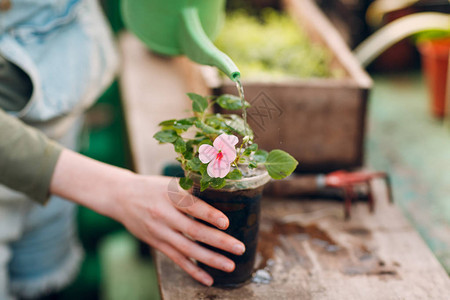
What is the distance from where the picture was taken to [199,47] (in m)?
0.91

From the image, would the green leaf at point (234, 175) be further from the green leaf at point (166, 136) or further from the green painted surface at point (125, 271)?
the green painted surface at point (125, 271)

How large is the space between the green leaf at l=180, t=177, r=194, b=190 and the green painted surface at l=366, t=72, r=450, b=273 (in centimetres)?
62

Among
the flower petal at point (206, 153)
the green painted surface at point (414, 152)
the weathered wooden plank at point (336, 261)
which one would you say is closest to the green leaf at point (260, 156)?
the flower petal at point (206, 153)

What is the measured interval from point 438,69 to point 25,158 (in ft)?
4.45

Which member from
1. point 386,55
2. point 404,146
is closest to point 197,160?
point 404,146

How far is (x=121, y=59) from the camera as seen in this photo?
2.14m

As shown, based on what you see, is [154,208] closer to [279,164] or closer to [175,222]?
[175,222]

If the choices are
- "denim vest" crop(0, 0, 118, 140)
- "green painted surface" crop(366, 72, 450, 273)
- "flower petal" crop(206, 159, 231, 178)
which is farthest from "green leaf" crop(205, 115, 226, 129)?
"green painted surface" crop(366, 72, 450, 273)

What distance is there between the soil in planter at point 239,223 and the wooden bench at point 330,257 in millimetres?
24

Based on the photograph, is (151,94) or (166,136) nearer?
(166,136)

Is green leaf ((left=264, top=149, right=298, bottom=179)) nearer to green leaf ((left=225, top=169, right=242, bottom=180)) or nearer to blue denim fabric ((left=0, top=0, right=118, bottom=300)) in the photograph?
green leaf ((left=225, top=169, right=242, bottom=180))

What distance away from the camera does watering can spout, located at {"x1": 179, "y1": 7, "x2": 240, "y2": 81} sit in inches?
31.3

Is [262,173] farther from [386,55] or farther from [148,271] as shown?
[386,55]

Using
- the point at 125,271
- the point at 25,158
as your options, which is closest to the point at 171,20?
the point at 25,158
